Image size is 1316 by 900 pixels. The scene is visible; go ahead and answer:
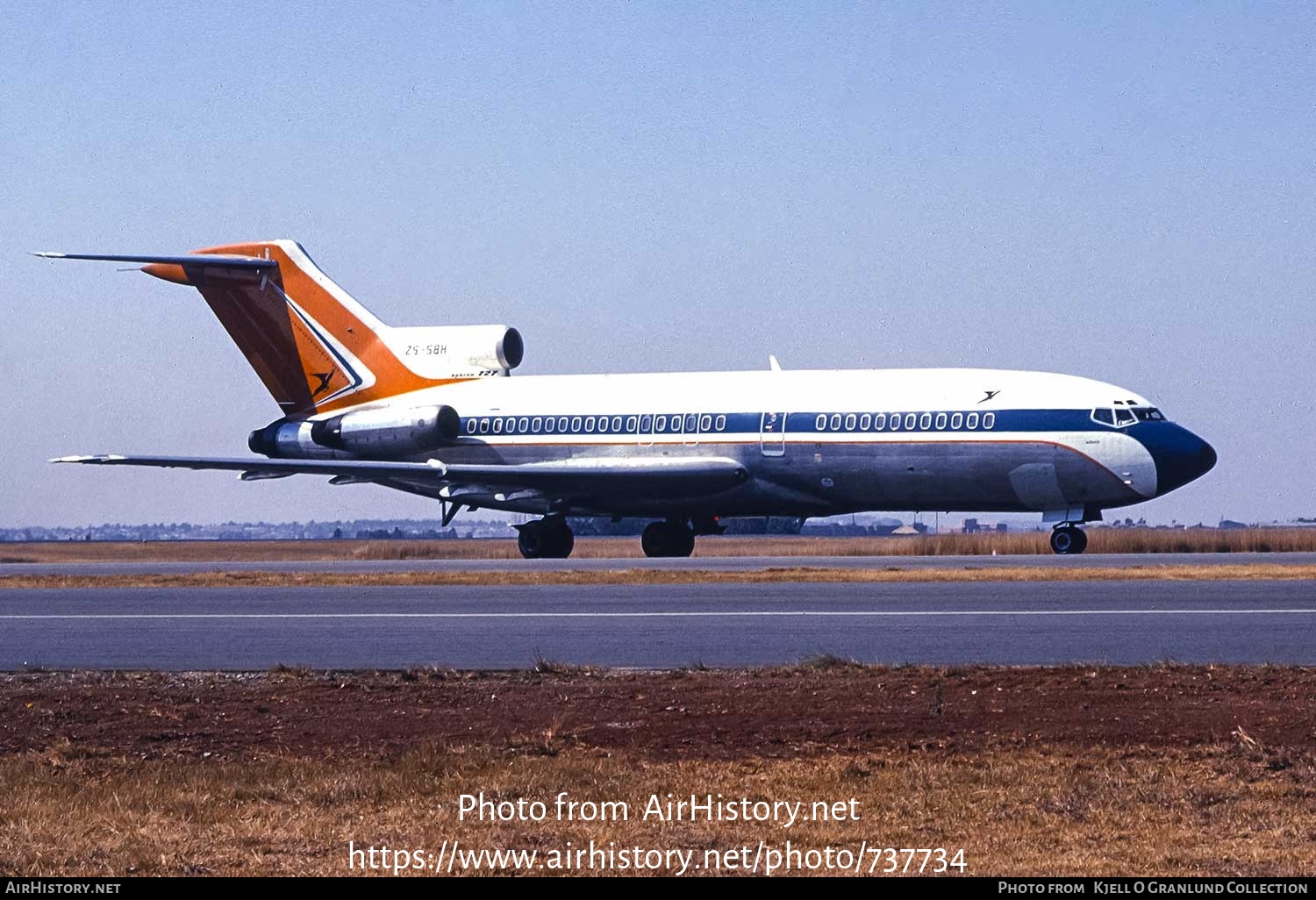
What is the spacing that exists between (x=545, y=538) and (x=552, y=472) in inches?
93.9

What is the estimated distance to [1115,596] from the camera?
20.7 metres

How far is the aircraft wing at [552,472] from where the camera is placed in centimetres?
3666

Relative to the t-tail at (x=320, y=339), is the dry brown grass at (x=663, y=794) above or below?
below

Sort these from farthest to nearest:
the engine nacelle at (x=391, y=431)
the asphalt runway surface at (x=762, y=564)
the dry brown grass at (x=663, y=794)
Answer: the engine nacelle at (x=391, y=431), the asphalt runway surface at (x=762, y=564), the dry brown grass at (x=663, y=794)

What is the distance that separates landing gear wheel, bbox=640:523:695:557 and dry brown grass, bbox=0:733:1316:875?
28.3 meters

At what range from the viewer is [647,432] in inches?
1487

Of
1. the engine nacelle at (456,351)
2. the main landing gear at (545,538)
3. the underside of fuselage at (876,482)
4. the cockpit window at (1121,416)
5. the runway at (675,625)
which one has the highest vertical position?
the engine nacelle at (456,351)

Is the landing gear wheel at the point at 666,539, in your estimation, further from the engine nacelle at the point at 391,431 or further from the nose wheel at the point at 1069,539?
the nose wheel at the point at 1069,539

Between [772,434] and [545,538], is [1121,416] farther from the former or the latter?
[545,538]

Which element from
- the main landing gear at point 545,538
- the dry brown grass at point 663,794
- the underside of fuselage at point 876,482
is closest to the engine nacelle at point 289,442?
the underside of fuselage at point 876,482

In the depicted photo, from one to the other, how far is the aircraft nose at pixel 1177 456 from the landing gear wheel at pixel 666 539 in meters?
10.8

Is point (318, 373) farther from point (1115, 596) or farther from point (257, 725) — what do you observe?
point (257, 725)

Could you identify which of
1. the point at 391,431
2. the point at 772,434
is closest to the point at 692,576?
the point at 772,434

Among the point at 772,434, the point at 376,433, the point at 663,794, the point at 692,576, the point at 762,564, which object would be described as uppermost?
the point at 772,434
